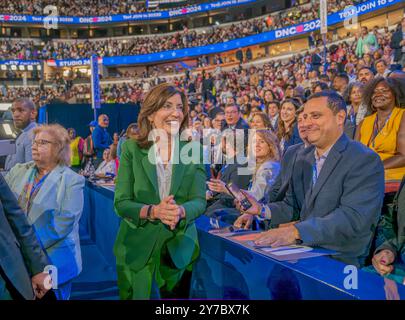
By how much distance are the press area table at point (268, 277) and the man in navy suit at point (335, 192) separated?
0.14 metres

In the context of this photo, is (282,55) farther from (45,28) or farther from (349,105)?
(45,28)

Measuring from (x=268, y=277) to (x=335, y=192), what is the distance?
52 centimetres

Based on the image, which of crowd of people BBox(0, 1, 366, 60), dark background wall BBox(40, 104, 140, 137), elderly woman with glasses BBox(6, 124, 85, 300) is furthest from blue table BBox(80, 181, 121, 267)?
crowd of people BBox(0, 1, 366, 60)

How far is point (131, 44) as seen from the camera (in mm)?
39531

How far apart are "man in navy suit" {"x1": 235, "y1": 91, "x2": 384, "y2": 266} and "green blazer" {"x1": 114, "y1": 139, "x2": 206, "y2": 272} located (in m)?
0.36

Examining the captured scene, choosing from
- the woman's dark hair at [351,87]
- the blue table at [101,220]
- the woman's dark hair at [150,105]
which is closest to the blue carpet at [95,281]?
the blue table at [101,220]

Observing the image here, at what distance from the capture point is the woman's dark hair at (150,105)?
1.91 meters

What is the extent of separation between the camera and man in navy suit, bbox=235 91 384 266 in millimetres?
1738

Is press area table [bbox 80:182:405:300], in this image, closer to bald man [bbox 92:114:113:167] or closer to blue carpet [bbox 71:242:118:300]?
blue carpet [bbox 71:242:118:300]

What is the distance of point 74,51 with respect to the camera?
126 ft

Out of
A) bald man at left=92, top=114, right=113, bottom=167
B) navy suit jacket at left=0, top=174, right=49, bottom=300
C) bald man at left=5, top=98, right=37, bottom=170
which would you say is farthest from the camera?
bald man at left=92, top=114, right=113, bottom=167
